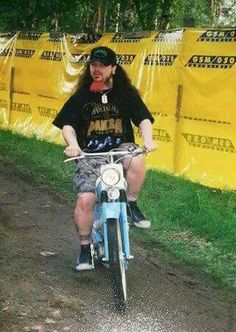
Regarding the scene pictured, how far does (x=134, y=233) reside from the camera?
6.67 metres

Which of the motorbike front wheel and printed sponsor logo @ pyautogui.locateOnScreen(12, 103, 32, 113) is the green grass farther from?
printed sponsor logo @ pyautogui.locateOnScreen(12, 103, 32, 113)

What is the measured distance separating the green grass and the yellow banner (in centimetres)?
42

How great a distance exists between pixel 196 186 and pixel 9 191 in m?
2.85

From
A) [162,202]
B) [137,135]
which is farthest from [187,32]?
[162,202]

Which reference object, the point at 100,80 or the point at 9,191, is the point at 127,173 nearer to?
the point at 100,80

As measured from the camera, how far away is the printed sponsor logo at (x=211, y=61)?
8795 mm

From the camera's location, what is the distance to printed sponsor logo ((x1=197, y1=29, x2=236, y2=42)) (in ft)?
28.6

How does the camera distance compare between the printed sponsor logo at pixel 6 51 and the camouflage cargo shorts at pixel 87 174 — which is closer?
the camouflage cargo shorts at pixel 87 174

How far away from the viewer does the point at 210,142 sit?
9016mm

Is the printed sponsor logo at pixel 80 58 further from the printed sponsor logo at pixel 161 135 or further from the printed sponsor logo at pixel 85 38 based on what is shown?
the printed sponsor logo at pixel 161 135

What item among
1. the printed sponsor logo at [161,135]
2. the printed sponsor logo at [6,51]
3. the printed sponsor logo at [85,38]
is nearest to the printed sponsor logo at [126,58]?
the printed sponsor logo at [85,38]

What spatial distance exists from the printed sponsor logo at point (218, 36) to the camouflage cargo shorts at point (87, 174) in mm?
4392

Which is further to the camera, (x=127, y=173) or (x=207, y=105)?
(x=207, y=105)

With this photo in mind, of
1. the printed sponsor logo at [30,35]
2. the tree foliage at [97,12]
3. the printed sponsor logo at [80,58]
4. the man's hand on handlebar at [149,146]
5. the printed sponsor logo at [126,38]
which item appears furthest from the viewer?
the tree foliage at [97,12]
